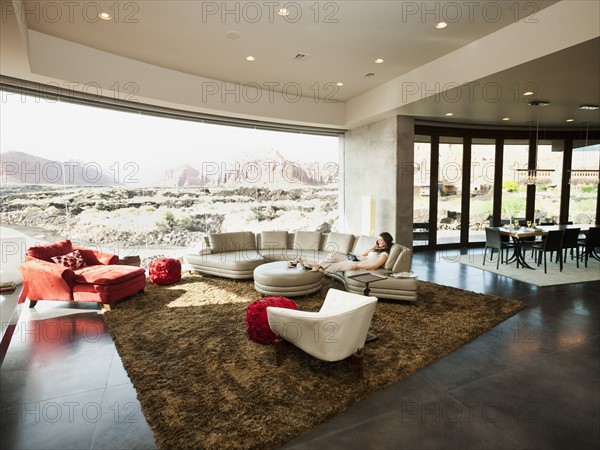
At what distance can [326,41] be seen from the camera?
17.0 feet

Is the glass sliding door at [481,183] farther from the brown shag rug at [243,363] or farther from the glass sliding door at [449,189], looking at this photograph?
the brown shag rug at [243,363]

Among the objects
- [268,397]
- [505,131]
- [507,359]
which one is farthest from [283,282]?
[505,131]

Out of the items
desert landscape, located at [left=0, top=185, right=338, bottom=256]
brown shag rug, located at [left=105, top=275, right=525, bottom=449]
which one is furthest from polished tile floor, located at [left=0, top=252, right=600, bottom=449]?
desert landscape, located at [left=0, top=185, right=338, bottom=256]

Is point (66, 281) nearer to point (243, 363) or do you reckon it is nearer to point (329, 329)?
point (243, 363)

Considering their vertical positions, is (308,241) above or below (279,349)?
above

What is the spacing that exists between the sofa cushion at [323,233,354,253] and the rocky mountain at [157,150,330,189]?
8.04 feet

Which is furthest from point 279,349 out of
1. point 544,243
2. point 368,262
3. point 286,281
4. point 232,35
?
point 544,243

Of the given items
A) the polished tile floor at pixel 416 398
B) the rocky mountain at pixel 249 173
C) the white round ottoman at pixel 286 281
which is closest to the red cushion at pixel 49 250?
the polished tile floor at pixel 416 398

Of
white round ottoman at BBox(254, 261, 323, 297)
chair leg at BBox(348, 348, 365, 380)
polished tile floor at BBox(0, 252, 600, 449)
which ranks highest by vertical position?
white round ottoman at BBox(254, 261, 323, 297)

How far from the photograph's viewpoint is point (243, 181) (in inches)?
325

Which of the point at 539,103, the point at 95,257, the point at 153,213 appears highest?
the point at 539,103

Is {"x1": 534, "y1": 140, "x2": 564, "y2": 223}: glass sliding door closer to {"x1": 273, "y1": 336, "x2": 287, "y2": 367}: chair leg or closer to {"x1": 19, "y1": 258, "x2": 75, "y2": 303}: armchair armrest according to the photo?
{"x1": 273, "y1": 336, "x2": 287, "y2": 367}: chair leg

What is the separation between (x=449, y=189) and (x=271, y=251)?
18.2 ft

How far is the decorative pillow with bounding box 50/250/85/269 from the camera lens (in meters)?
5.12
